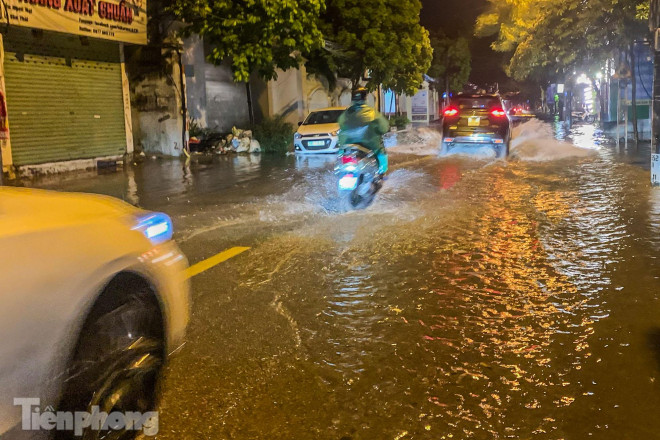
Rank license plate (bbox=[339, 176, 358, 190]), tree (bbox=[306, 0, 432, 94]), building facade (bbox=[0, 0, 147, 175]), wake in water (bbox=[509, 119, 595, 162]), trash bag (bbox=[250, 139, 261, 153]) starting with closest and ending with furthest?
license plate (bbox=[339, 176, 358, 190])
building facade (bbox=[0, 0, 147, 175])
wake in water (bbox=[509, 119, 595, 162])
trash bag (bbox=[250, 139, 261, 153])
tree (bbox=[306, 0, 432, 94])

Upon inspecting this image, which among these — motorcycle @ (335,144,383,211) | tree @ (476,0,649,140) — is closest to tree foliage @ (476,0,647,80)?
tree @ (476,0,649,140)

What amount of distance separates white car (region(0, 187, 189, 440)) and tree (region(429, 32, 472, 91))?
156 feet

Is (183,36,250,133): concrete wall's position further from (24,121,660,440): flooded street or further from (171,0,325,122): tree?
(24,121,660,440): flooded street

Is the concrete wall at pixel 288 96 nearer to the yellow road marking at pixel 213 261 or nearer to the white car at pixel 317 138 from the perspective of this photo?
the white car at pixel 317 138

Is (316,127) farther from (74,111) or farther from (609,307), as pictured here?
(609,307)

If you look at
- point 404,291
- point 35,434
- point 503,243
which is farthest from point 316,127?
point 35,434

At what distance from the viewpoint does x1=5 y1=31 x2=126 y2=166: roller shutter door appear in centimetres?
1507

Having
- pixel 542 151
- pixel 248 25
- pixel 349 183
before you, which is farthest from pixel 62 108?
pixel 542 151

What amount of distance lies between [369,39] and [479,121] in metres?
10.5

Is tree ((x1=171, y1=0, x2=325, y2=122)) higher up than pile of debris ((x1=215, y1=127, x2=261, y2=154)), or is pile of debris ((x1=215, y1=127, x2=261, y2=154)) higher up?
tree ((x1=171, y1=0, x2=325, y2=122))

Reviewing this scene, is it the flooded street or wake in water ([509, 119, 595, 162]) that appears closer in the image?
the flooded street

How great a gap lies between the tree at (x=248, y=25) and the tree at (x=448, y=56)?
102 feet

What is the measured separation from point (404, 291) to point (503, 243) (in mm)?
2218

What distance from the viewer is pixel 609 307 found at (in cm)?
511
